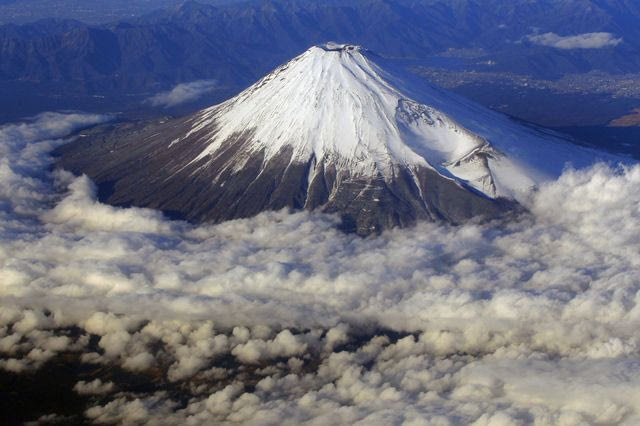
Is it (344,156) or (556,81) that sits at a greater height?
(556,81)

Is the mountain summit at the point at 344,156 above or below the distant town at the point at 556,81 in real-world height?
below

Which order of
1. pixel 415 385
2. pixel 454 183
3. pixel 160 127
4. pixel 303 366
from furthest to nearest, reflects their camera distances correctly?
1. pixel 160 127
2. pixel 454 183
3. pixel 303 366
4. pixel 415 385

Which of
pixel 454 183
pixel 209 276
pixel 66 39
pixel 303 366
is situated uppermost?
pixel 66 39

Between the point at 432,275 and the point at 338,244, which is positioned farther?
the point at 338,244

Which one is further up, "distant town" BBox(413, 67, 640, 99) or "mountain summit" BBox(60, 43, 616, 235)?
"distant town" BBox(413, 67, 640, 99)

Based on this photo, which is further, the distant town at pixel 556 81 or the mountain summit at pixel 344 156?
the distant town at pixel 556 81

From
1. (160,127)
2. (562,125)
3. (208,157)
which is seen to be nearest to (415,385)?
(208,157)

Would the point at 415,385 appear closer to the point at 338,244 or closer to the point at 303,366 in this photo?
the point at 303,366

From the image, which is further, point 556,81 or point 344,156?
point 556,81
